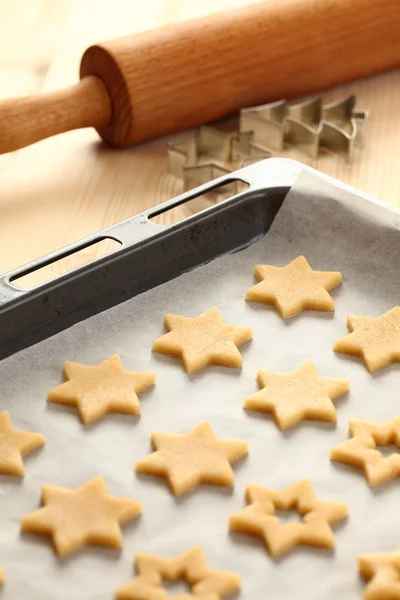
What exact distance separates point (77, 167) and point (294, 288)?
516mm

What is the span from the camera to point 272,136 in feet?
5.26

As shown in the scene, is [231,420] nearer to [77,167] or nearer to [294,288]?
[294,288]

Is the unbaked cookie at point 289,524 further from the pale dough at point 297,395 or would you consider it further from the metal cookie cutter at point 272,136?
the metal cookie cutter at point 272,136

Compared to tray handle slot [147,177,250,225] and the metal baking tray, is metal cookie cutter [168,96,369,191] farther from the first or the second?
the metal baking tray

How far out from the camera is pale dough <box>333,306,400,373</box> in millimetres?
1150

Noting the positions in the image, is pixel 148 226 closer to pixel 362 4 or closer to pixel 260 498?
pixel 260 498

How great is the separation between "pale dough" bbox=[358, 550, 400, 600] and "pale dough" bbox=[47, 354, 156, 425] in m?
0.32

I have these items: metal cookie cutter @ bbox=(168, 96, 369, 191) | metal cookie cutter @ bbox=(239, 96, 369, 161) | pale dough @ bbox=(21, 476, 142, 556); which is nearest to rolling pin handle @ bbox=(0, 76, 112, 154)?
metal cookie cutter @ bbox=(168, 96, 369, 191)

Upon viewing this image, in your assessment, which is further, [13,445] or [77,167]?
[77,167]

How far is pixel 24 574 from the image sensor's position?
91 centimetres

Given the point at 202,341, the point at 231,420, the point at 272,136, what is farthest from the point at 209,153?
the point at 231,420

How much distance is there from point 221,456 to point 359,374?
0.22 meters

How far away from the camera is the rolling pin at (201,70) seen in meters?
1.53

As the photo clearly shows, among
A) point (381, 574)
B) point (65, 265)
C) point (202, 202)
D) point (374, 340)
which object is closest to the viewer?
point (381, 574)
